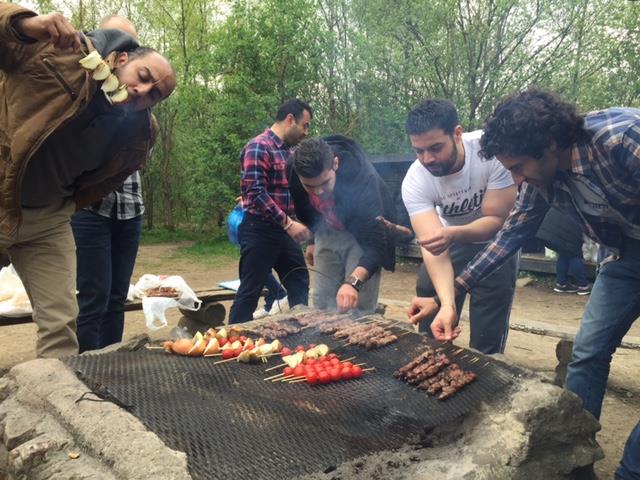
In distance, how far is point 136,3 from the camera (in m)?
19.4

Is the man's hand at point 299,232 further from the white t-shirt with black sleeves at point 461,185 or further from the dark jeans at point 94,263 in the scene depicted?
the dark jeans at point 94,263

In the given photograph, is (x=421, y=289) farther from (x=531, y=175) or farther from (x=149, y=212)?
(x=149, y=212)

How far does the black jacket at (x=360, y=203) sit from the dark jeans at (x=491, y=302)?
658 millimetres

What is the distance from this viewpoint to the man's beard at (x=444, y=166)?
13.4ft

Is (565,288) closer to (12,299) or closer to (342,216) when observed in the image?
(342,216)

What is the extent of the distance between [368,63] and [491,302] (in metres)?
9.89

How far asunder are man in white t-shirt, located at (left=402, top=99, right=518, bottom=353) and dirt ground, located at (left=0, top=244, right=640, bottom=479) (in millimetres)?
586

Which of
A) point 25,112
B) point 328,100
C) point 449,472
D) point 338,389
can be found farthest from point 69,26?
point 328,100

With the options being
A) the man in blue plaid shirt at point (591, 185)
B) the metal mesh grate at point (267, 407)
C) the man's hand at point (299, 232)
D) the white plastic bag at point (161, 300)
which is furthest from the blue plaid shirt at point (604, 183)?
the white plastic bag at point (161, 300)

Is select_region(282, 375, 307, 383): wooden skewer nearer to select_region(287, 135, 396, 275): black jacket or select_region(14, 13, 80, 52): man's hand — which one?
select_region(287, 135, 396, 275): black jacket

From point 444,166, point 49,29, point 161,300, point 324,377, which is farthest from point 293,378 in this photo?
point 161,300

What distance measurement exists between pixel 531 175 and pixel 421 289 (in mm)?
2108

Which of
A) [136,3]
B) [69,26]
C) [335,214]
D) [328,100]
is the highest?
[136,3]

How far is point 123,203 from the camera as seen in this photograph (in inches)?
185
